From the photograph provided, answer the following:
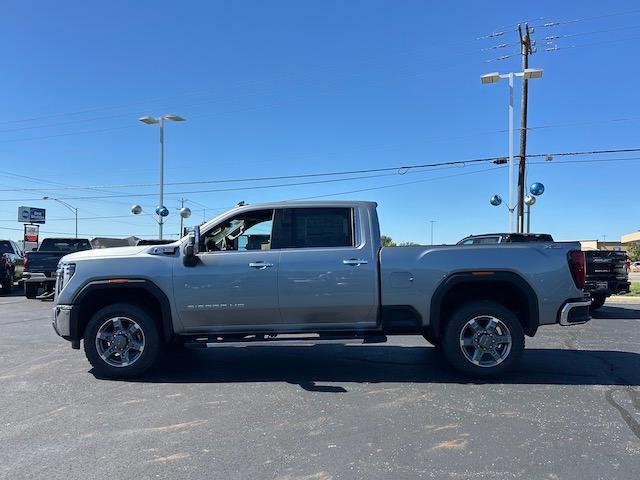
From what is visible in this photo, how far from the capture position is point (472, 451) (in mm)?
4148

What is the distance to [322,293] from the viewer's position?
6.18 metres

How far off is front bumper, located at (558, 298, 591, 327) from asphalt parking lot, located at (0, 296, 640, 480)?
70 centimetres

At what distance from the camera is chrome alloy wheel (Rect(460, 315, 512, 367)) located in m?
6.20

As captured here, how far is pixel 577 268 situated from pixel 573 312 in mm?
515

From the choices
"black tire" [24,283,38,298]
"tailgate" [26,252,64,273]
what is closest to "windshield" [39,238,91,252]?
"tailgate" [26,252,64,273]

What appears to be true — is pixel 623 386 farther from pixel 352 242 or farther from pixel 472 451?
pixel 352 242

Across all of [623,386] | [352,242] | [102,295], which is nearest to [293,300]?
[352,242]

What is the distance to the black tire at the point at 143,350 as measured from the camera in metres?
6.29

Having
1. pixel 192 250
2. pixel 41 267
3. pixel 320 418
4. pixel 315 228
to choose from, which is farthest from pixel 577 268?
pixel 41 267

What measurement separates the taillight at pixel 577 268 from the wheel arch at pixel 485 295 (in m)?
0.55

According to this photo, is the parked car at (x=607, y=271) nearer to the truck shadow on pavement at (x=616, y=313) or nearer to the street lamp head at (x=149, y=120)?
the truck shadow on pavement at (x=616, y=313)

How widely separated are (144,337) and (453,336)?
3595mm

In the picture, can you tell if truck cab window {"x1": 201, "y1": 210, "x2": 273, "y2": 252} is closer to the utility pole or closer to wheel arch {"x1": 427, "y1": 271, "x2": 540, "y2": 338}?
wheel arch {"x1": 427, "y1": 271, "x2": 540, "y2": 338}

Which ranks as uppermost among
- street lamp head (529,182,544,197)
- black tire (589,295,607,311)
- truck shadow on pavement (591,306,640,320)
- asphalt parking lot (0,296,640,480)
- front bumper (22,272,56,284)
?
street lamp head (529,182,544,197)
